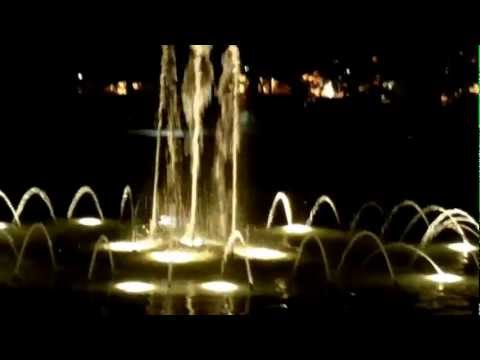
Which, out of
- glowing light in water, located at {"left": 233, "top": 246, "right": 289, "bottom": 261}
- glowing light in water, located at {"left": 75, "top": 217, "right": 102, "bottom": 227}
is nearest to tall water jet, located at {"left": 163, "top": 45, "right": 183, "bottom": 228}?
glowing light in water, located at {"left": 75, "top": 217, "right": 102, "bottom": 227}

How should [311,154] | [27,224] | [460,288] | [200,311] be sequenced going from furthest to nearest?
[311,154] → [27,224] → [460,288] → [200,311]

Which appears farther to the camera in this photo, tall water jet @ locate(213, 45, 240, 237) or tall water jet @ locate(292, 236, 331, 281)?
tall water jet @ locate(213, 45, 240, 237)

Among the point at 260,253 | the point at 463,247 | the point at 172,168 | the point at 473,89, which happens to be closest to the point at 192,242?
the point at 260,253

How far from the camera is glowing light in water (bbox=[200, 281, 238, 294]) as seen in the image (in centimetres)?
854

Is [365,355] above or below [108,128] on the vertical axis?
below

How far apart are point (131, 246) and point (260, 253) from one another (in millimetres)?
1667

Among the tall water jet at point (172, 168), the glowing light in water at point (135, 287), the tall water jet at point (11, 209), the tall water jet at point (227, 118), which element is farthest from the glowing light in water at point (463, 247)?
the tall water jet at point (11, 209)

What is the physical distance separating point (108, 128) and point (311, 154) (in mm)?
11751

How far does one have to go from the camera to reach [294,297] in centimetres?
838

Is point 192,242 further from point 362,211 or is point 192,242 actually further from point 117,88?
point 117,88

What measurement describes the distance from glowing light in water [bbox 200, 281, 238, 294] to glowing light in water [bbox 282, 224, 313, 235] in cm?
371

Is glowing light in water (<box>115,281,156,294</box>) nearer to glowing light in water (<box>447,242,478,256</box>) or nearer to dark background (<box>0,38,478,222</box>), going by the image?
dark background (<box>0,38,478,222</box>)

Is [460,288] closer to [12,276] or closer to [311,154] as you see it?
[12,276]

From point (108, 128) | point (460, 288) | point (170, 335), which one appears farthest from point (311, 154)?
point (170, 335)
